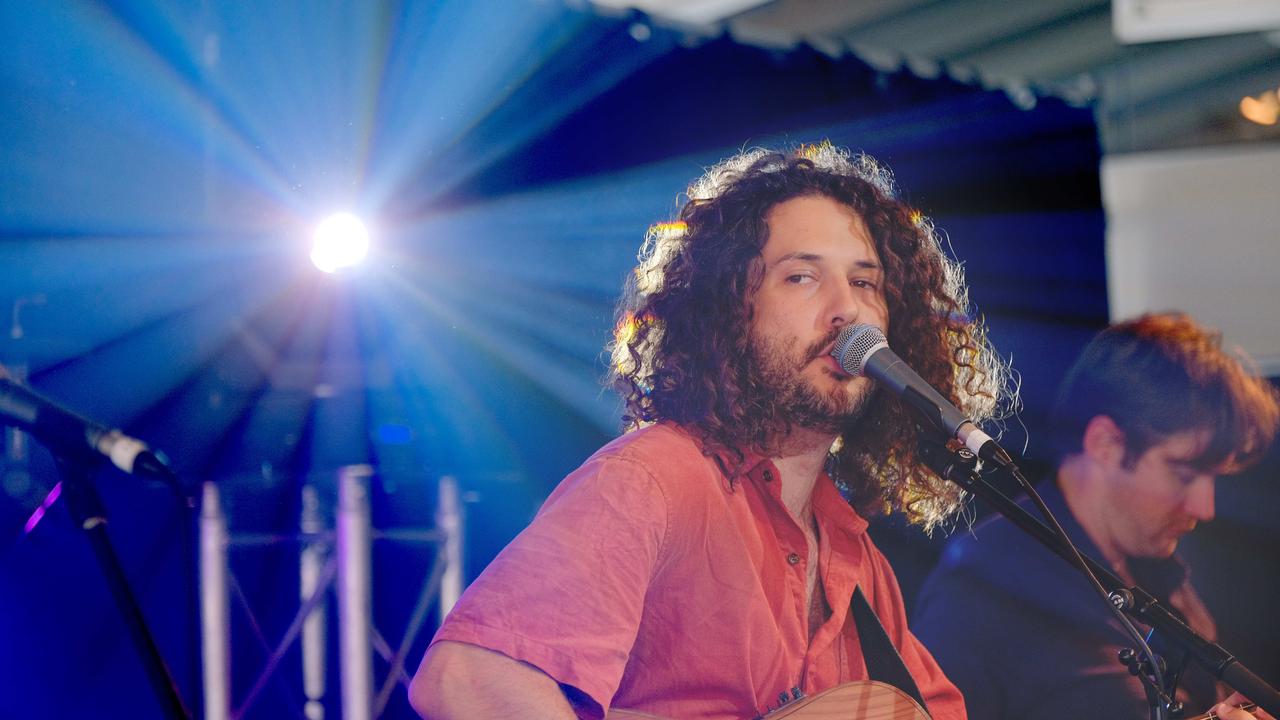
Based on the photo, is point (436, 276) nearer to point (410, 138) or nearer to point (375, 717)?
point (410, 138)

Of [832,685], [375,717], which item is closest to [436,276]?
[375,717]

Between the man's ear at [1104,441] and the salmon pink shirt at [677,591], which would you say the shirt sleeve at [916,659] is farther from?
the man's ear at [1104,441]

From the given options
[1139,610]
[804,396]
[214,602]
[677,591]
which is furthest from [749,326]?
[214,602]

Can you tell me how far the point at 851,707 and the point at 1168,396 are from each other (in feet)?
4.59

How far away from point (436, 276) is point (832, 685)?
1.47m

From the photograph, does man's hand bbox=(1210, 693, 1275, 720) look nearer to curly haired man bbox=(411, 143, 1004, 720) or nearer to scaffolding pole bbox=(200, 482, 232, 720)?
curly haired man bbox=(411, 143, 1004, 720)

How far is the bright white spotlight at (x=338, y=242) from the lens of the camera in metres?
2.66

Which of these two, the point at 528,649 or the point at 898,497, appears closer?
the point at 528,649

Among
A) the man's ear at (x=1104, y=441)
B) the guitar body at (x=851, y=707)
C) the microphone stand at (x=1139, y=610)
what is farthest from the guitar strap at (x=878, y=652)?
the man's ear at (x=1104, y=441)

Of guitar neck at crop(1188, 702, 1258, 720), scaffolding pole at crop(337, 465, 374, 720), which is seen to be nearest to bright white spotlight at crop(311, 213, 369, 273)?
scaffolding pole at crop(337, 465, 374, 720)

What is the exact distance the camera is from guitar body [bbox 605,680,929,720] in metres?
1.82

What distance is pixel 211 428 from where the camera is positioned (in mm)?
2500

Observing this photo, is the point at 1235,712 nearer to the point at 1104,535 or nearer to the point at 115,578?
the point at 1104,535

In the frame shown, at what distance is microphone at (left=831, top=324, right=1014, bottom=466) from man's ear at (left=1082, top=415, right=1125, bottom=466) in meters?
1.25
